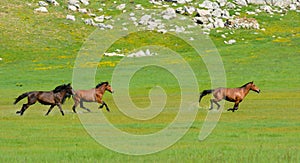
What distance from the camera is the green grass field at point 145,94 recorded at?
19.2m

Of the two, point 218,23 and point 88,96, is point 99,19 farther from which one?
point 88,96

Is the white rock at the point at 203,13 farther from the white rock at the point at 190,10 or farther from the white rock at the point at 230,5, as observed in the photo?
the white rock at the point at 230,5

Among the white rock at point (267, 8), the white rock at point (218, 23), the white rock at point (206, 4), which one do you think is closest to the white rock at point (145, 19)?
the white rock at point (218, 23)

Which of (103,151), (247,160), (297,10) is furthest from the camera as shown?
(297,10)

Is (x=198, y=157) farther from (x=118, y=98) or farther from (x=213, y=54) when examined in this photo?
(x=213, y=54)

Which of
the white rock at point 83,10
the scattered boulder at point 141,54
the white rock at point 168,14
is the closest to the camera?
the scattered boulder at point 141,54

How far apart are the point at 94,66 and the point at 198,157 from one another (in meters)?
61.6

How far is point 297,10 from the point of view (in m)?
130

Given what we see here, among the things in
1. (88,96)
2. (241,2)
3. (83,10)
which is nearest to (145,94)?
(88,96)

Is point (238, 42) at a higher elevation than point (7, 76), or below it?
higher

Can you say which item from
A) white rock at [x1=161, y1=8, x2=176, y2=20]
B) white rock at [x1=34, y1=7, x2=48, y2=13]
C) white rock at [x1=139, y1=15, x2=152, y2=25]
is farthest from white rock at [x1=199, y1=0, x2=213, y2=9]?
white rock at [x1=34, y1=7, x2=48, y2=13]

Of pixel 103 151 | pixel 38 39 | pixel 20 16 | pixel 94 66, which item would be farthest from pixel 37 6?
pixel 103 151

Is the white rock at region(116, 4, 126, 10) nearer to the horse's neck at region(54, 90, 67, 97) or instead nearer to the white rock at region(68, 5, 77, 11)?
the white rock at region(68, 5, 77, 11)

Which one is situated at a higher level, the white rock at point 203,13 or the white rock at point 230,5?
the white rock at point 230,5
